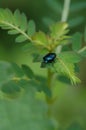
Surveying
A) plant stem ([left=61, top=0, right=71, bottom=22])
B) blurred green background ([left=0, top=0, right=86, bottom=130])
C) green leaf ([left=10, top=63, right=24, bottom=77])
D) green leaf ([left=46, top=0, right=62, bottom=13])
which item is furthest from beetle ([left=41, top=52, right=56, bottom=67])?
blurred green background ([left=0, top=0, right=86, bottom=130])

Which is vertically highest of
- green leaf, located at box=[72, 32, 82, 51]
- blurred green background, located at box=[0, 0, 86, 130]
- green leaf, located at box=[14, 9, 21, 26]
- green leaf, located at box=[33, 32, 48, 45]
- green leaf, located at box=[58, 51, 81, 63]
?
green leaf, located at box=[14, 9, 21, 26]

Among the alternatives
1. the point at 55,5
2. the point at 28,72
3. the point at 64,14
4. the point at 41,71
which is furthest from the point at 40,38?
the point at 41,71

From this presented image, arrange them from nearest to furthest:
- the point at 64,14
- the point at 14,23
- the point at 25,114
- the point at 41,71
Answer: the point at 14,23
the point at 64,14
the point at 25,114
the point at 41,71

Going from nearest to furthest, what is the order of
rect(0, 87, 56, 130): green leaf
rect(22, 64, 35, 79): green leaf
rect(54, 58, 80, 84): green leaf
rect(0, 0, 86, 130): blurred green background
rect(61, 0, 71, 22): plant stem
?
rect(54, 58, 80, 84): green leaf < rect(22, 64, 35, 79): green leaf < rect(61, 0, 71, 22): plant stem < rect(0, 87, 56, 130): green leaf < rect(0, 0, 86, 130): blurred green background

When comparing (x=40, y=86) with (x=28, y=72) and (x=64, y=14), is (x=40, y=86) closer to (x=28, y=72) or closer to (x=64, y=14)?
(x=28, y=72)

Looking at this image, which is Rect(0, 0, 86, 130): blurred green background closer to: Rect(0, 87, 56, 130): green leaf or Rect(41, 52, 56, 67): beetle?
Rect(0, 87, 56, 130): green leaf

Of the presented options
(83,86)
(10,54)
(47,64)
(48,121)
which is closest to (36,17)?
(10,54)

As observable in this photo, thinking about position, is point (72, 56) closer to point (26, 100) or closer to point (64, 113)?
point (26, 100)
